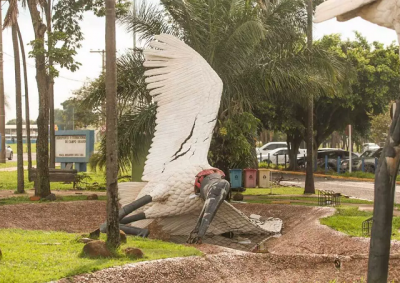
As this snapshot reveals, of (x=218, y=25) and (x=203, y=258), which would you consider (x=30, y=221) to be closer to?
(x=203, y=258)

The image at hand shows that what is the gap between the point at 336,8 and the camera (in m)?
4.55

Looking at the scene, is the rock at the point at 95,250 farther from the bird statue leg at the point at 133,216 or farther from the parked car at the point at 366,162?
the parked car at the point at 366,162

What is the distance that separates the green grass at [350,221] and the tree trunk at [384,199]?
4454 mm

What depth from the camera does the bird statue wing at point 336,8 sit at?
14.7 feet

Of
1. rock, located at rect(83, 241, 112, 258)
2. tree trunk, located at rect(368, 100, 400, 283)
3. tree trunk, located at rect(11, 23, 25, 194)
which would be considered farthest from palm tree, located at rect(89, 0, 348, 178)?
A: tree trunk, located at rect(368, 100, 400, 283)

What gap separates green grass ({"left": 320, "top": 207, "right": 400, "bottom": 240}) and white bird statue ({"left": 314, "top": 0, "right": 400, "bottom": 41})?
15.8 feet

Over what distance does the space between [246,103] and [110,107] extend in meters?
7.87

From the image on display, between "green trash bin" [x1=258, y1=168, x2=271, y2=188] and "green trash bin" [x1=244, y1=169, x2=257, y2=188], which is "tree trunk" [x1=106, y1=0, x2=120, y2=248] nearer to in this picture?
"green trash bin" [x1=244, y1=169, x2=257, y2=188]

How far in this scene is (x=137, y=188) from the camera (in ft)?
34.7

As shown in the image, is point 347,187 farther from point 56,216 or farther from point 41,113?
point 56,216

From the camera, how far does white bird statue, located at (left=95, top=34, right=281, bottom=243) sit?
985 centimetres

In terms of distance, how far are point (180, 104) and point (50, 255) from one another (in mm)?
4201

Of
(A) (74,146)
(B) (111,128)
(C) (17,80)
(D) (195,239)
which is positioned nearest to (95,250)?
(B) (111,128)

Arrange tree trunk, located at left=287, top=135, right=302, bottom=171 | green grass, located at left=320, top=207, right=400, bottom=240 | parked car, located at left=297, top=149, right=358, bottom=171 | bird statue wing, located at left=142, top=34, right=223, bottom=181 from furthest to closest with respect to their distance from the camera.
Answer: parked car, located at left=297, top=149, right=358, bottom=171
tree trunk, located at left=287, top=135, right=302, bottom=171
bird statue wing, located at left=142, top=34, right=223, bottom=181
green grass, located at left=320, top=207, right=400, bottom=240
